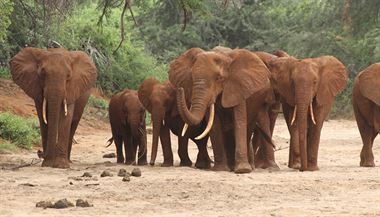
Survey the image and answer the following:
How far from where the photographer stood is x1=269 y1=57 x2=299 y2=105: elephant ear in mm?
15445

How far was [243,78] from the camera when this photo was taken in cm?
1474

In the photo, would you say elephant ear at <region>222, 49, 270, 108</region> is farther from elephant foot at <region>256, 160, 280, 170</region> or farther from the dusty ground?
elephant foot at <region>256, 160, 280, 170</region>

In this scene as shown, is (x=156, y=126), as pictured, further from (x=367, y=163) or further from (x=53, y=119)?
(x=367, y=163)

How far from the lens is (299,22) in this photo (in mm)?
45406

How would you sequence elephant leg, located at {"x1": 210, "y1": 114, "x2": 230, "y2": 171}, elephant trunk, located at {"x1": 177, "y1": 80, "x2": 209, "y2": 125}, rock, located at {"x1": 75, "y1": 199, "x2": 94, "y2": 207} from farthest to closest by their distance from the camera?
elephant leg, located at {"x1": 210, "y1": 114, "x2": 230, "y2": 171}
elephant trunk, located at {"x1": 177, "y1": 80, "x2": 209, "y2": 125}
rock, located at {"x1": 75, "y1": 199, "x2": 94, "y2": 207}

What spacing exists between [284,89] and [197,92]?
182 cm

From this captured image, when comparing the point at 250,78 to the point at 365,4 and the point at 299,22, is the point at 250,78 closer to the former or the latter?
the point at 365,4

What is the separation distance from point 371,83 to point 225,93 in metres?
3.85

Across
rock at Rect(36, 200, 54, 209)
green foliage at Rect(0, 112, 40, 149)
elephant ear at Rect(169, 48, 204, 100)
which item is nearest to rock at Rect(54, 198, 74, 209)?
rock at Rect(36, 200, 54, 209)

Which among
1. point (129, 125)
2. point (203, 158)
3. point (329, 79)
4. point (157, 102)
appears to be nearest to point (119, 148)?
point (129, 125)

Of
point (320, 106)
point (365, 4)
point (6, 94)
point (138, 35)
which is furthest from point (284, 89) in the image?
point (138, 35)

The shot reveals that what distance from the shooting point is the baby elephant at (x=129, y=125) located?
17.1 m

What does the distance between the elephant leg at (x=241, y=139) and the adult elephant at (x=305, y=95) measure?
2.94ft

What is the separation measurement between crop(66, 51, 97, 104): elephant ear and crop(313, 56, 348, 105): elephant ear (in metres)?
3.54
